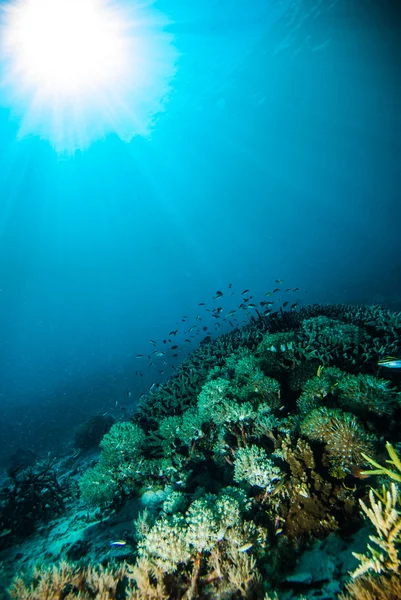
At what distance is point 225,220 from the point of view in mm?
129250

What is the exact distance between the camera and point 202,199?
10606cm

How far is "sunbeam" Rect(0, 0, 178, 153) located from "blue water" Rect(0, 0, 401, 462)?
2.80 meters

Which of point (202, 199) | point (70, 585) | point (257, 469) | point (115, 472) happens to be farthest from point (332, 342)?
point (202, 199)

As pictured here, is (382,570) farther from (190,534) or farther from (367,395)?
(367,395)

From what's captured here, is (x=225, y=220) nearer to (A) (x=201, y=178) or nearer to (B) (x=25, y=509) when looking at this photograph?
(A) (x=201, y=178)

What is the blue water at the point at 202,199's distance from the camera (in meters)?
32.1

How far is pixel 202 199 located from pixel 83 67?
68864 millimetres

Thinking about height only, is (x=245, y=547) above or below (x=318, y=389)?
below

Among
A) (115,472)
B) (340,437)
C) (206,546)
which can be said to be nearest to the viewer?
(206,546)

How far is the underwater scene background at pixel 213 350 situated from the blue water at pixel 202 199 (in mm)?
539

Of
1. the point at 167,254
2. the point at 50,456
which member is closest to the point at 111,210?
the point at 167,254

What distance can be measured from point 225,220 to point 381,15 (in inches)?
3912

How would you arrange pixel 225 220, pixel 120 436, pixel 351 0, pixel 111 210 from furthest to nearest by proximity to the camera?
pixel 225 220, pixel 111 210, pixel 351 0, pixel 120 436

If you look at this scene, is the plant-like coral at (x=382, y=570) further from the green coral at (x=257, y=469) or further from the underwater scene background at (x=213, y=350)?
the green coral at (x=257, y=469)
